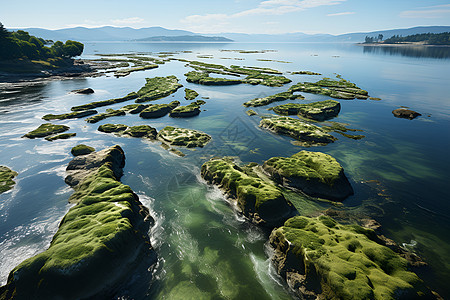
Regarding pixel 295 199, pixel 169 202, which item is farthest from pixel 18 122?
pixel 295 199

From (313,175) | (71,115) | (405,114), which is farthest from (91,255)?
(405,114)

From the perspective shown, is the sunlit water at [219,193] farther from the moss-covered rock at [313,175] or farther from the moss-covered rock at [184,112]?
the moss-covered rock at [184,112]

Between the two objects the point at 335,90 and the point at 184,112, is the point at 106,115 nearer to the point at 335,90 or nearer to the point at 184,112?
the point at 184,112

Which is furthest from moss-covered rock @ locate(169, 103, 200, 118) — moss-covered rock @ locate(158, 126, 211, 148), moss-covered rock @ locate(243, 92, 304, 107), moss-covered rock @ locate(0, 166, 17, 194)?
moss-covered rock @ locate(0, 166, 17, 194)

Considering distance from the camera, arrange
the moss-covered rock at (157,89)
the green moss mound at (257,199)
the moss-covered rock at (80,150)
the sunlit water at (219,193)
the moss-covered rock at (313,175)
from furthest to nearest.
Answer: the moss-covered rock at (157,89) < the moss-covered rock at (80,150) < the moss-covered rock at (313,175) < the green moss mound at (257,199) < the sunlit water at (219,193)

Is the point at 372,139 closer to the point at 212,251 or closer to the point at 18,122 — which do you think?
the point at 212,251

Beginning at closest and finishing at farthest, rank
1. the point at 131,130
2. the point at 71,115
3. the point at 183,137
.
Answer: the point at 183,137, the point at 131,130, the point at 71,115

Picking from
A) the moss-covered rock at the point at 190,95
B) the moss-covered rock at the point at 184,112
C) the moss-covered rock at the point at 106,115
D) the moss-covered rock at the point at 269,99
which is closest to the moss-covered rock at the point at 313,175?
the moss-covered rock at the point at 184,112
